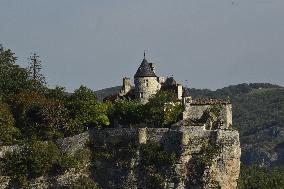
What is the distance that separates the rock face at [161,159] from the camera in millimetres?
60469

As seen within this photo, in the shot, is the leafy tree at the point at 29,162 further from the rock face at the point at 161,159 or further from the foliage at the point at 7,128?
the foliage at the point at 7,128

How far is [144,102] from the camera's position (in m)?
67.3

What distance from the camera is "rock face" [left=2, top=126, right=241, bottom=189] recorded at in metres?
60.5

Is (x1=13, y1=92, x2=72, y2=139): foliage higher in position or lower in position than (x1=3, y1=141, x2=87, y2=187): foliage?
higher

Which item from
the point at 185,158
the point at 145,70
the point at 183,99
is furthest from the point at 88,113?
the point at 185,158

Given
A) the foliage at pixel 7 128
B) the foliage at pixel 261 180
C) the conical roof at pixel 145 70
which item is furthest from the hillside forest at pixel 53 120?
the foliage at pixel 261 180

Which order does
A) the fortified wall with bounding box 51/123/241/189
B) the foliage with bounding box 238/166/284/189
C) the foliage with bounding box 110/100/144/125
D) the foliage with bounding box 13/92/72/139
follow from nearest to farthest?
1. the fortified wall with bounding box 51/123/241/189
2. the foliage with bounding box 13/92/72/139
3. the foliage with bounding box 110/100/144/125
4. the foliage with bounding box 238/166/284/189

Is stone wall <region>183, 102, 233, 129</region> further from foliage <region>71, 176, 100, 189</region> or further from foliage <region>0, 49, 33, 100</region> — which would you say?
foliage <region>0, 49, 33, 100</region>

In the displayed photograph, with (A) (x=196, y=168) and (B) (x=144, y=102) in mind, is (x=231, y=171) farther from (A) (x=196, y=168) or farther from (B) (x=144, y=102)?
(B) (x=144, y=102)

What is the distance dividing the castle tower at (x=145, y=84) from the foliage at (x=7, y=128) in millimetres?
10971

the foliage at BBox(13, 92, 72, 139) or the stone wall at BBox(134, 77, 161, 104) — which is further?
the stone wall at BBox(134, 77, 161, 104)

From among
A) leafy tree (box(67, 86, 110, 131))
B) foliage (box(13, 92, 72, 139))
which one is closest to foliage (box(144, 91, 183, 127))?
leafy tree (box(67, 86, 110, 131))

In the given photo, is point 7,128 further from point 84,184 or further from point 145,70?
point 145,70

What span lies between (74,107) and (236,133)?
44.4 feet
